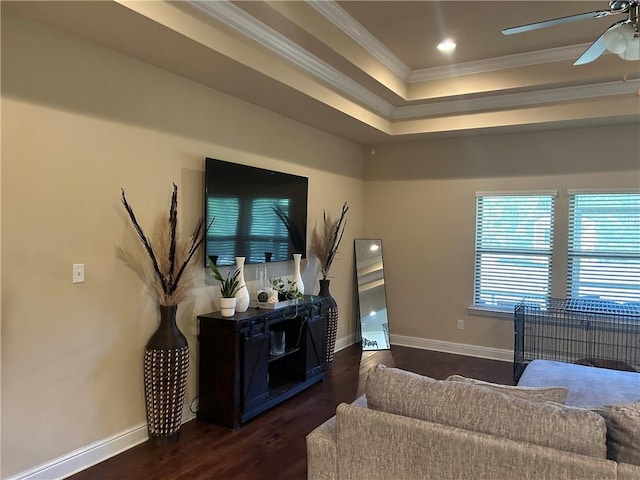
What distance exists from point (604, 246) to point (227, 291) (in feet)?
13.3

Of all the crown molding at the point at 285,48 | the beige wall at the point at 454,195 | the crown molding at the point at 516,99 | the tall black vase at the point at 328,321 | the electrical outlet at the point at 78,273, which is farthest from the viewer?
the beige wall at the point at 454,195

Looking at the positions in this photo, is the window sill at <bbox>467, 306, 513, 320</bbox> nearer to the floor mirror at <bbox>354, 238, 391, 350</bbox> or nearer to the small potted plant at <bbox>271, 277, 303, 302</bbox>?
the floor mirror at <bbox>354, 238, 391, 350</bbox>

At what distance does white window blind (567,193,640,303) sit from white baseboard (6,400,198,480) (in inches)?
181

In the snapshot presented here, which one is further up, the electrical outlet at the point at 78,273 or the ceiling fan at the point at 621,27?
the ceiling fan at the point at 621,27

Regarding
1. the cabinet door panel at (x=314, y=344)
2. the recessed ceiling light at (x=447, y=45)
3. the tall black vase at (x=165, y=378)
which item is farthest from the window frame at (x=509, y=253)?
the tall black vase at (x=165, y=378)

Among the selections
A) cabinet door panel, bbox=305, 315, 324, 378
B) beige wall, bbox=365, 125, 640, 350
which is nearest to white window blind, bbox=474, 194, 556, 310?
beige wall, bbox=365, 125, 640, 350

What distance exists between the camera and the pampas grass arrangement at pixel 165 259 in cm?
316

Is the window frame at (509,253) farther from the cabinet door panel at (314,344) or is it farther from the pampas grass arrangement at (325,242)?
the cabinet door panel at (314,344)

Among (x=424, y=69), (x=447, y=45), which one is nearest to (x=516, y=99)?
(x=424, y=69)

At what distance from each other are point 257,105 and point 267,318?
1.96 meters

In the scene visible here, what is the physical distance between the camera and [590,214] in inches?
200

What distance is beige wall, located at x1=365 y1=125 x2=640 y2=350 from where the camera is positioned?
5.05 metres

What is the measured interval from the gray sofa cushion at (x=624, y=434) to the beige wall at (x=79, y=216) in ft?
9.20

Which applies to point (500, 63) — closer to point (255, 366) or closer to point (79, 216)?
point (255, 366)
